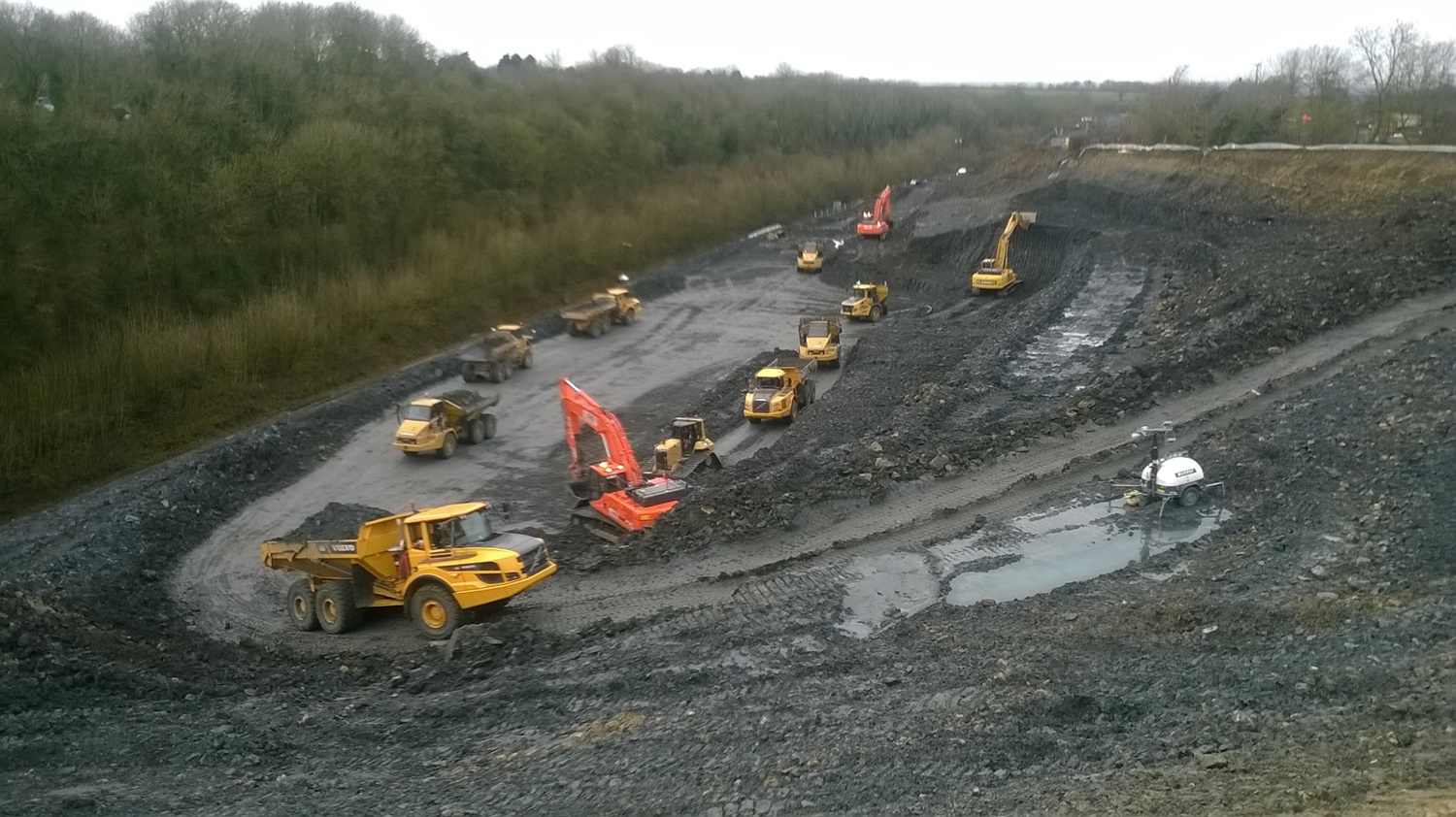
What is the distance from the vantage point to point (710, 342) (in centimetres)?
3512

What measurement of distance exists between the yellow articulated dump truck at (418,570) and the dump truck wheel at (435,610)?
1cm

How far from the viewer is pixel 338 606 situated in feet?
47.2

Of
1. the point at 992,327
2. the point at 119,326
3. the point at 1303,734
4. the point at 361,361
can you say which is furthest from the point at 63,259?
the point at 1303,734

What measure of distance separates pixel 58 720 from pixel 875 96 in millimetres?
91742

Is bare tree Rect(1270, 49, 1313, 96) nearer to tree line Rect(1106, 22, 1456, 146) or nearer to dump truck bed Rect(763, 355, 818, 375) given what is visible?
tree line Rect(1106, 22, 1456, 146)

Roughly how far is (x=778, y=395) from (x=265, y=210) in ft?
58.4

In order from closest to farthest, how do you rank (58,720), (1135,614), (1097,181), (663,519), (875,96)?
(58,720) < (1135,614) < (663,519) < (1097,181) < (875,96)

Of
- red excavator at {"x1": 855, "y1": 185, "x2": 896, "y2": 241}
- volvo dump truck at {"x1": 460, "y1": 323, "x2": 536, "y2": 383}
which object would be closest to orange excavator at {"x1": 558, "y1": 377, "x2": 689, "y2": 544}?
volvo dump truck at {"x1": 460, "y1": 323, "x2": 536, "y2": 383}

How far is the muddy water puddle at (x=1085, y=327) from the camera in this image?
27031mm

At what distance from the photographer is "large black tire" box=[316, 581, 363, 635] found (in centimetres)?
1438

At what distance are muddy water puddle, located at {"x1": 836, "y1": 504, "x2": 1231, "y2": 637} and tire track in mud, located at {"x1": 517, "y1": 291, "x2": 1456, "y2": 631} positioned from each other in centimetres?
45

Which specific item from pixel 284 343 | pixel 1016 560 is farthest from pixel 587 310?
pixel 1016 560

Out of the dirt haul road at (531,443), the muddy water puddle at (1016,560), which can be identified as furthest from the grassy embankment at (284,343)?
the muddy water puddle at (1016,560)

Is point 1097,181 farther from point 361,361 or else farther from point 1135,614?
point 1135,614
